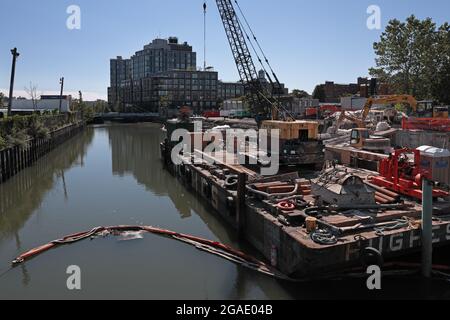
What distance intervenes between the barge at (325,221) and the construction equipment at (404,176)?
0.35 metres

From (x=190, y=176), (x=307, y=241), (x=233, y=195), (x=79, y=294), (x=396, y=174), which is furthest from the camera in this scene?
(x=190, y=176)

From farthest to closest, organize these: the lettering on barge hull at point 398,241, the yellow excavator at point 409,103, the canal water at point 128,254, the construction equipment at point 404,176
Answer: the yellow excavator at point 409,103 < the construction equipment at point 404,176 < the canal water at point 128,254 < the lettering on barge hull at point 398,241

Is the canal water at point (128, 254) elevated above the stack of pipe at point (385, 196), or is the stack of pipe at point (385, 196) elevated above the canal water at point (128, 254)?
the stack of pipe at point (385, 196)

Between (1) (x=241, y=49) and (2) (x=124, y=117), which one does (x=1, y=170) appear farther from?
(2) (x=124, y=117)

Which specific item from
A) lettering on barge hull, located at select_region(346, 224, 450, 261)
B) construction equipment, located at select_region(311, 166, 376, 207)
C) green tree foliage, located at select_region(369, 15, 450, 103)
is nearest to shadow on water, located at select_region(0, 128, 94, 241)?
construction equipment, located at select_region(311, 166, 376, 207)

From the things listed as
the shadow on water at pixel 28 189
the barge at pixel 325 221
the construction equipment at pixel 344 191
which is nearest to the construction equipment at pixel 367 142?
the barge at pixel 325 221

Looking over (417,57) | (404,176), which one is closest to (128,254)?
(404,176)

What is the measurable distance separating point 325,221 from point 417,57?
5193 centimetres

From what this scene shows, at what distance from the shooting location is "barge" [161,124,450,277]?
10312 mm

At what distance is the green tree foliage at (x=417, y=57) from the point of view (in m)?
54.8

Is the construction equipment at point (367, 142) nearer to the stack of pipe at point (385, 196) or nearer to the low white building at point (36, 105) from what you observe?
the stack of pipe at point (385, 196)

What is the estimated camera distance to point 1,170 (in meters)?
26.4

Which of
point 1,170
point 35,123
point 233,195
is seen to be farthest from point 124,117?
point 233,195

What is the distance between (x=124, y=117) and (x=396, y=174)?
4549 inches
